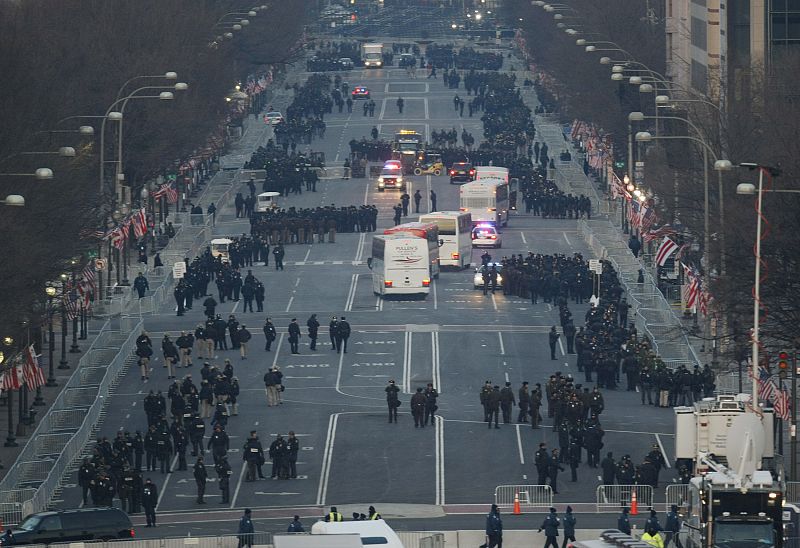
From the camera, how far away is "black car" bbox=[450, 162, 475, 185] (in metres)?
134

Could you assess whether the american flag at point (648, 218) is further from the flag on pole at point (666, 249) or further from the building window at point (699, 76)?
the building window at point (699, 76)

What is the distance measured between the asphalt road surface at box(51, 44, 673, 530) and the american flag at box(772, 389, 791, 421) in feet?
11.7

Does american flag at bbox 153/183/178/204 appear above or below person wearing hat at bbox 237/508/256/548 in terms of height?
below

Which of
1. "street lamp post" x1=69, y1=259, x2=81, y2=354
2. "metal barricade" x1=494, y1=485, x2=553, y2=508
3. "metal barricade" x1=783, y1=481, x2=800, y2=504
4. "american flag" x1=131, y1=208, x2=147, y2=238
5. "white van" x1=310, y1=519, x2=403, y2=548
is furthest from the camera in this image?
"american flag" x1=131, y1=208, x2=147, y2=238

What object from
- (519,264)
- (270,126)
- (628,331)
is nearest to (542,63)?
(270,126)

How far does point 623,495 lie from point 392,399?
11.2 m

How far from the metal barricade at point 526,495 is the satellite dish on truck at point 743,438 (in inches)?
433

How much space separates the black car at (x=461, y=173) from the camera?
13450cm

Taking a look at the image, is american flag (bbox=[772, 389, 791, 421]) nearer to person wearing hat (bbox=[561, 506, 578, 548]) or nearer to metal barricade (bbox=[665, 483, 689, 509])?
metal barricade (bbox=[665, 483, 689, 509])

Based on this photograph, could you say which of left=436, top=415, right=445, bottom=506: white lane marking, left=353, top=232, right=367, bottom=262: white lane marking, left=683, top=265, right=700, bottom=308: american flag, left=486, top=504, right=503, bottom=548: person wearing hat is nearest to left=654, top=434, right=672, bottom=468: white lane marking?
left=436, top=415, right=445, bottom=506: white lane marking

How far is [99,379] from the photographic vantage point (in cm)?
8012

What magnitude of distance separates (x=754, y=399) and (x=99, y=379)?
27.6m

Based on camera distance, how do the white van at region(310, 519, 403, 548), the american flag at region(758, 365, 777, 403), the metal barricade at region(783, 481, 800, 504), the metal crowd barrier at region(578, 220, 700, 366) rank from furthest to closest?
the metal crowd barrier at region(578, 220, 700, 366) < the american flag at region(758, 365, 777, 403) < the metal barricade at region(783, 481, 800, 504) < the white van at region(310, 519, 403, 548)

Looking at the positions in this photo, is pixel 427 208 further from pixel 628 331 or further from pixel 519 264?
pixel 628 331
